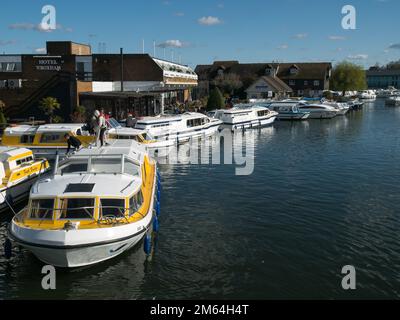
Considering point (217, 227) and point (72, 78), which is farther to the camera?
point (72, 78)

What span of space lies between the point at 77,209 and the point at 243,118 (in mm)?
Answer: 42744

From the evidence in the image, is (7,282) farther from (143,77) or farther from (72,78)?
(143,77)

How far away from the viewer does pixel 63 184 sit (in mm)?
15914

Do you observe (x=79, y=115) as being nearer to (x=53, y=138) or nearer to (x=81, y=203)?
(x=53, y=138)

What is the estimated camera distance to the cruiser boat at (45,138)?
3069 centimetres

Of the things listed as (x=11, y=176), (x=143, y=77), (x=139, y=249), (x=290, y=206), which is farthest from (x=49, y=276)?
(x=143, y=77)

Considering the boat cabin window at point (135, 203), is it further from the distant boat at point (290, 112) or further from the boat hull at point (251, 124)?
the distant boat at point (290, 112)

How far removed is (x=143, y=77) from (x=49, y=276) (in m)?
52.2

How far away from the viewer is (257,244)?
16.5 meters

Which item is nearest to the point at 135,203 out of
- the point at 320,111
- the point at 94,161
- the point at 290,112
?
the point at 94,161

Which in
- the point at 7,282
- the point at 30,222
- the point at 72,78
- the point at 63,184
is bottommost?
the point at 7,282

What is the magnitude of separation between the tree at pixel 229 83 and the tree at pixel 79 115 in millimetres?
56095

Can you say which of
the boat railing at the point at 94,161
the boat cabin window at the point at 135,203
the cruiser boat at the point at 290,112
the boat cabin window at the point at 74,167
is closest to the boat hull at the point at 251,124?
the cruiser boat at the point at 290,112

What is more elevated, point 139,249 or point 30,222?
point 30,222
